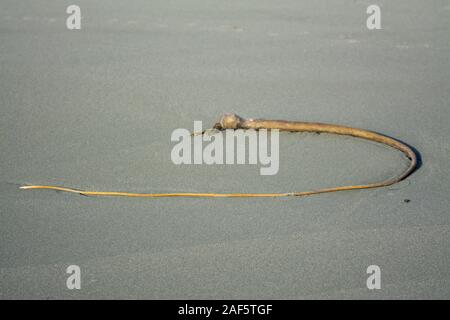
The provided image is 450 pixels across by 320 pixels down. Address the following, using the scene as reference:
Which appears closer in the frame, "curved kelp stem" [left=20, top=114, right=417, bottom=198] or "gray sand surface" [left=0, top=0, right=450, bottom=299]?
"gray sand surface" [left=0, top=0, right=450, bottom=299]

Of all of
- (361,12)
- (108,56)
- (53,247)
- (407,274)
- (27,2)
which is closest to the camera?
(407,274)

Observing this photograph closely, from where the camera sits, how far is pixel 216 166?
2.08 metres

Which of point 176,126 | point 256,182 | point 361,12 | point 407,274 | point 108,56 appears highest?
point 361,12

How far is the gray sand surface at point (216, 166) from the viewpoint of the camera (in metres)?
1.55

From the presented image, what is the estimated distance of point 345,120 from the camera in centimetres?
238

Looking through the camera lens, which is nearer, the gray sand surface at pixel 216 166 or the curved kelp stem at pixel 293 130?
the gray sand surface at pixel 216 166

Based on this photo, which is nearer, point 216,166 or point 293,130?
point 216,166

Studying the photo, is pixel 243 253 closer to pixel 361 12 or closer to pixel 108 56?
pixel 108 56

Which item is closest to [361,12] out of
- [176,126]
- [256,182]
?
[176,126]

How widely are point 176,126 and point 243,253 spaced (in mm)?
874

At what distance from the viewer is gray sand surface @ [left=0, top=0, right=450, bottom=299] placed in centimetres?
155

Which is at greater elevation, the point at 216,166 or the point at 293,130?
the point at 293,130

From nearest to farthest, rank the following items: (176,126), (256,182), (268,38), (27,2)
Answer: (256,182), (176,126), (268,38), (27,2)

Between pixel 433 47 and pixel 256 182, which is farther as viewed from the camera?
pixel 433 47
